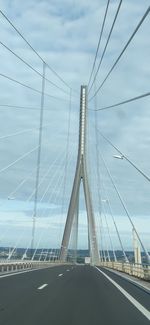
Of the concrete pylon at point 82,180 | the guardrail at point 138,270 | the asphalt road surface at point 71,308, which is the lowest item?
the asphalt road surface at point 71,308

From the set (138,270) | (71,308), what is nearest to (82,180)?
(138,270)

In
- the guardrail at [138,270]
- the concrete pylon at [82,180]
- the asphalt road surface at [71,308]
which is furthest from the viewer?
the concrete pylon at [82,180]

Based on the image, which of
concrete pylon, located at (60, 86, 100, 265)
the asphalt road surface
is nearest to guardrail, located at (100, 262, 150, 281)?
the asphalt road surface

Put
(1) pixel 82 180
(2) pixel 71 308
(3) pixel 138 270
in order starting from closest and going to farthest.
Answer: (2) pixel 71 308, (3) pixel 138 270, (1) pixel 82 180

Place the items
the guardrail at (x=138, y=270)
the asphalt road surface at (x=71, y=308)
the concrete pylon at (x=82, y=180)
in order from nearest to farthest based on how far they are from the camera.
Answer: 1. the asphalt road surface at (x=71, y=308)
2. the guardrail at (x=138, y=270)
3. the concrete pylon at (x=82, y=180)

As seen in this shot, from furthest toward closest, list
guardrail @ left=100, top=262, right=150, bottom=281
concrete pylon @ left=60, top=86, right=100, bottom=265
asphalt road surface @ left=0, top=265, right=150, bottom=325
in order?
concrete pylon @ left=60, top=86, right=100, bottom=265 < guardrail @ left=100, top=262, right=150, bottom=281 < asphalt road surface @ left=0, top=265, right=150, bottom=325

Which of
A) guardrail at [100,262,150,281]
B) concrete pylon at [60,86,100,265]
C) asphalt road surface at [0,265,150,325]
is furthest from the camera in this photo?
concrete pylon at [60,86,100,265]

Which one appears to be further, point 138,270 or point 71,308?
point 138,270

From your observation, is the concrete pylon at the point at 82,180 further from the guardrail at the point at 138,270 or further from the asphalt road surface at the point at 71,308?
the asphalt road surface at the point at 71,308

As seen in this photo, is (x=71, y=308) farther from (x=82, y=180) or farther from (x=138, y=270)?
(x=82, y=180)

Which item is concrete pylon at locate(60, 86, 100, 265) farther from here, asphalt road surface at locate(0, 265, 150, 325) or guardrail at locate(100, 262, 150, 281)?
asphalt road surface at locate(0, 265, 150, 325)

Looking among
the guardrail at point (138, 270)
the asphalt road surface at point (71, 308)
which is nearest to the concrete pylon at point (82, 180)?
the guardrail at point (138, 270)

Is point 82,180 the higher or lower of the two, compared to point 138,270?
higher

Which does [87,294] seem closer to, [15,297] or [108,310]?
[15,297]
